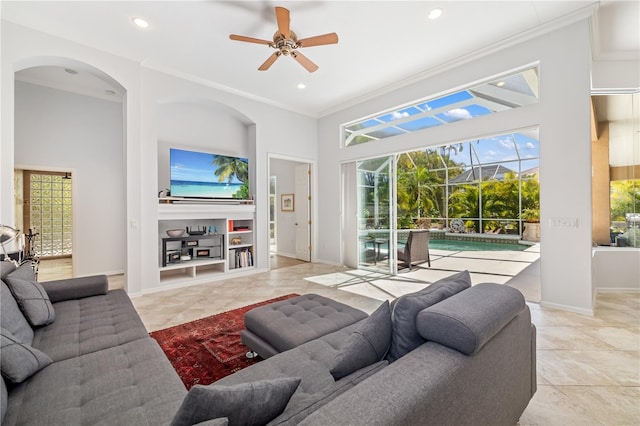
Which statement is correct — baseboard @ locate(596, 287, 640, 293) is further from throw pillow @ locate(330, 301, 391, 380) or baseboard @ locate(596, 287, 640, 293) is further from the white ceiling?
throw pillow @ locate(330, 301, 391, 380)

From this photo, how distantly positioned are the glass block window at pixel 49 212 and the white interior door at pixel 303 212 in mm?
5029

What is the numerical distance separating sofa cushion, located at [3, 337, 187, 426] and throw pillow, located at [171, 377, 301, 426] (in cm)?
51

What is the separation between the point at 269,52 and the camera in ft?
12.8

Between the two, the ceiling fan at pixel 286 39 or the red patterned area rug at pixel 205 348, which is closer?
the red patterned area rug at pixel 205 348

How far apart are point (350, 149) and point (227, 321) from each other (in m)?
4.10

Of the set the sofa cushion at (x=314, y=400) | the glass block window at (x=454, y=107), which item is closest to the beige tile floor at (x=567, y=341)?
the sofa cushion at (x=314, y=400)

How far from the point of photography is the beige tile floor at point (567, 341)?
1676mm

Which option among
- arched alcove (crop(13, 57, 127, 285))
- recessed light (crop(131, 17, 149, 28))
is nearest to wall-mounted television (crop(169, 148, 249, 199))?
arched alcove (crop(13, 57, 127, 285))

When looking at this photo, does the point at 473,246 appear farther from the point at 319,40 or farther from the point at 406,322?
the point at 406,322

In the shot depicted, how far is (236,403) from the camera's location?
2.27 ft

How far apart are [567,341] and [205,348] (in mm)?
3240

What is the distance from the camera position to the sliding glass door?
527 cm

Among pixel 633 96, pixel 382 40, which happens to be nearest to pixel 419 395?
pixel 382 40

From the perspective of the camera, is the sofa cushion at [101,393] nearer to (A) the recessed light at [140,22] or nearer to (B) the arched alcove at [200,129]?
(A) the recessed light at [140,22]
